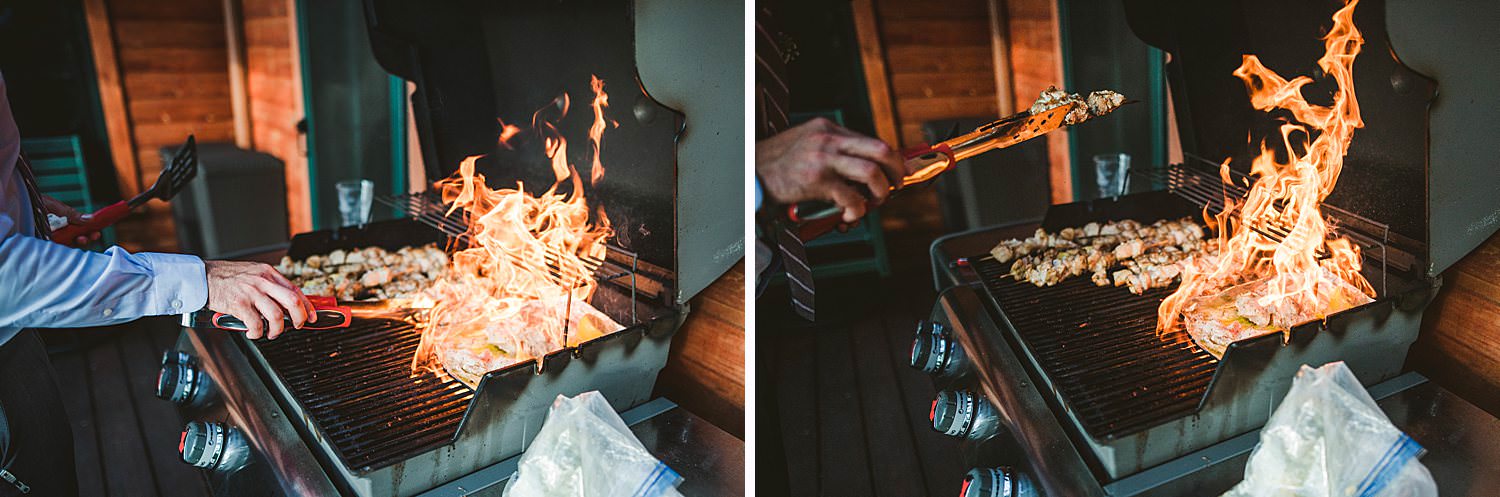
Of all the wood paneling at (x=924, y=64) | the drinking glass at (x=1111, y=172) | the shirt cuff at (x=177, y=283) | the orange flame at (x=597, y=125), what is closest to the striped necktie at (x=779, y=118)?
the wood paneling at (x=924, y=64)

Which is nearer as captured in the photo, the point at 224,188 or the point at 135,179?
the point at 135,179

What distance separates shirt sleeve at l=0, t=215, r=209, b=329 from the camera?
3.32ft

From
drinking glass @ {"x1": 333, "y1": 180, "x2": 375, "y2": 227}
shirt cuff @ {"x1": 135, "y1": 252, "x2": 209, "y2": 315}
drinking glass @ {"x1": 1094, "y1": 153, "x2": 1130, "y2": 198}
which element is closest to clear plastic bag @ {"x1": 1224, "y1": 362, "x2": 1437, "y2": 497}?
drinking glass @ {"x1": 1094, "y1": 153, "x2": 1130, "y2": 198}

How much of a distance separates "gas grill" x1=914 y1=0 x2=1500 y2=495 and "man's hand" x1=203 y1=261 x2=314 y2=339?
2.77 ft

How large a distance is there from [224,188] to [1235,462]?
1620 millimetres

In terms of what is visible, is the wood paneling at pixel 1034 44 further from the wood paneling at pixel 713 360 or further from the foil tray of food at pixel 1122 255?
the wood paneling at pixel 713 360

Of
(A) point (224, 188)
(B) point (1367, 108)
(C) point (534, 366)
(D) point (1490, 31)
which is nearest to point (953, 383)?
(C) point (534, 366)

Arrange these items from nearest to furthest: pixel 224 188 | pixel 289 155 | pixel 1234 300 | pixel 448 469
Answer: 1. pixel 448 469
2. pixel 1234 300
3. pixel 224 188
4. pixel 289 155

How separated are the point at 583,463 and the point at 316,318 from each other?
0.42m

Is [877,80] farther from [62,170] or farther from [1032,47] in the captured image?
[62,170]

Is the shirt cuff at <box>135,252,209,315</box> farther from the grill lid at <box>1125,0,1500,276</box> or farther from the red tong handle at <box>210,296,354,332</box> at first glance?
the grill lid at <box>1125,0,1500,276</box>

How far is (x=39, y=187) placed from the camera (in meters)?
1.24

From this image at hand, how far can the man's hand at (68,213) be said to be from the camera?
4.10ft

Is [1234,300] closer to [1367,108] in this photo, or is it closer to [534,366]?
[1367,108]
